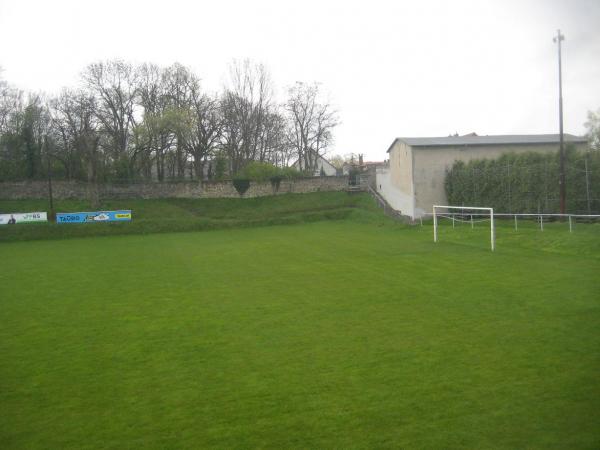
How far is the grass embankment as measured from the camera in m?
33.2

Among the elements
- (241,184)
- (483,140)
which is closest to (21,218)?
(241,184)

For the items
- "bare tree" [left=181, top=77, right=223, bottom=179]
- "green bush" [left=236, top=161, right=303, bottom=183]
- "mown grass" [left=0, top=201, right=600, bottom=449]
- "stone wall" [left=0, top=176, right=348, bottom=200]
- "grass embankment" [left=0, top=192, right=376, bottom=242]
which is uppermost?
"bare tree" [left=181, top=77, right=223, bottom=179]

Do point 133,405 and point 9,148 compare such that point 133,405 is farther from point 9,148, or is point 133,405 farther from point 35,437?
point 9,148

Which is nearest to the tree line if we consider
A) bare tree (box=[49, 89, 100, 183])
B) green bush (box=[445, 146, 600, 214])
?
bare tree (box=[49, 89, 100, 183])

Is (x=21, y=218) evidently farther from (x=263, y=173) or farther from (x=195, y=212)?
(x=263, y=173)

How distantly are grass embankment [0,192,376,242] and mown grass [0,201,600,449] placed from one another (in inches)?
766

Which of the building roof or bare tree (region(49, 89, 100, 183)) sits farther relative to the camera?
bare tree (region(49, 89, 100, 183))

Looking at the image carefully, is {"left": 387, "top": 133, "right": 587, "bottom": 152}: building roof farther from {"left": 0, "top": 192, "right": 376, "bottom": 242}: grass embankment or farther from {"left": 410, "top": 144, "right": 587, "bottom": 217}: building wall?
{"left": 0, "top": 192, "right": 376, "bottom": 242}: grass embankment

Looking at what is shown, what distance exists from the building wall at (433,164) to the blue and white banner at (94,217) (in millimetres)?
19477

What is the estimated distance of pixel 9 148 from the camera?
45875mm

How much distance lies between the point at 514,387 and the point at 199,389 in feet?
12.0

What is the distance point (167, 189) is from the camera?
46.2 meters

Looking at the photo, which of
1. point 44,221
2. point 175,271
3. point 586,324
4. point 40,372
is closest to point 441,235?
point 175,271

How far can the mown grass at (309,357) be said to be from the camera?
5.13 metres
